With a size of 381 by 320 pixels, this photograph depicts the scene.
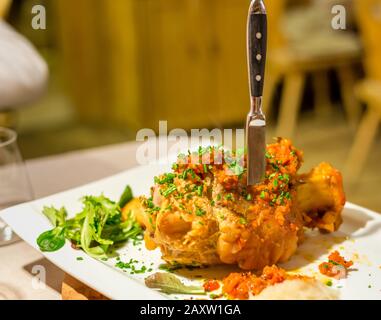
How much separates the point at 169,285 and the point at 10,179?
0.46 meters

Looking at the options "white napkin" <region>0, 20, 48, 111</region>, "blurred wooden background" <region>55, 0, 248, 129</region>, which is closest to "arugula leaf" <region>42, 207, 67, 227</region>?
"white napkin" <region>0, 20, 48, 111</region>

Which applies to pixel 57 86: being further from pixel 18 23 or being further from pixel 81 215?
pixel 81 215

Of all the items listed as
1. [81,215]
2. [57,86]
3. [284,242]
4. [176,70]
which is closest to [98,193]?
[81,215]

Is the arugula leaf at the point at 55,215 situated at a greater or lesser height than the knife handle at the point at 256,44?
lesser

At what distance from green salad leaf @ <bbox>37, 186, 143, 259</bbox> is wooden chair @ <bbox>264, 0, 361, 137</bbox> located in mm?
2044

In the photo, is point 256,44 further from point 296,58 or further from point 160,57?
point 160,57

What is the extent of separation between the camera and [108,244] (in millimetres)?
1033

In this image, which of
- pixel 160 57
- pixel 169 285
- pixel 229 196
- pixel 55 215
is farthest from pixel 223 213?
pixel 160 57

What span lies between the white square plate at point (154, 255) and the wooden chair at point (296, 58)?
6.50 ft

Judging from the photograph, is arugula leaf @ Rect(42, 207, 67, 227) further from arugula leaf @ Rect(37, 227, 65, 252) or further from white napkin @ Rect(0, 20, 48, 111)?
white napkin @ Rect(0, 20, 48, 111)

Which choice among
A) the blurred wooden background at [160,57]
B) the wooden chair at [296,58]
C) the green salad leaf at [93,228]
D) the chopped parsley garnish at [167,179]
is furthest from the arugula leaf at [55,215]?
the blurred wooden background at [160,57]

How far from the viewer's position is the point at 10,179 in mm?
1213

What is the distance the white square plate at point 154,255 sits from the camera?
0.91 metres

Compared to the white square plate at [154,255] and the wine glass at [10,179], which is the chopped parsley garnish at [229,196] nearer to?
the white square plate at [154,255]
